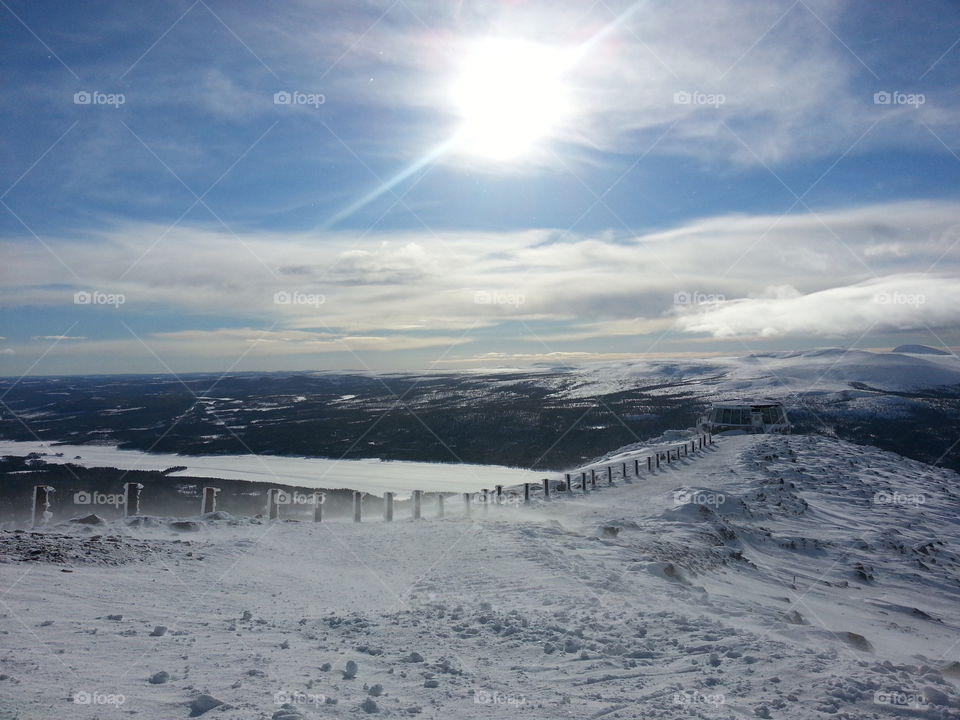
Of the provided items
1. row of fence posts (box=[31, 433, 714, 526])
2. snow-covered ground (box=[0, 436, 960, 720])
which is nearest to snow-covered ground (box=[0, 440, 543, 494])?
row of fence posts (box=[31, 433, 714, 526])

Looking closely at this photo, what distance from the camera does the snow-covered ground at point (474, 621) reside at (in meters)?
7.36

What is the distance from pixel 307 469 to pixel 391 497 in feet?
130

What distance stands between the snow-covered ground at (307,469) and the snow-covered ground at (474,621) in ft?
77.2

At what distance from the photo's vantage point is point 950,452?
212 feet

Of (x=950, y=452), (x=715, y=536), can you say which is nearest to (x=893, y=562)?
(x=715, y=536)

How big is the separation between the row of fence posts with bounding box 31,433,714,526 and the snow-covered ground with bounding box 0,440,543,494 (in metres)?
12.1

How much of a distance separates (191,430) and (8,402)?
7187 cm

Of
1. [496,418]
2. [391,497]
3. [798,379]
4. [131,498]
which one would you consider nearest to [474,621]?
[391,497]

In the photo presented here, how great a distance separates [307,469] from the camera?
56844 mm

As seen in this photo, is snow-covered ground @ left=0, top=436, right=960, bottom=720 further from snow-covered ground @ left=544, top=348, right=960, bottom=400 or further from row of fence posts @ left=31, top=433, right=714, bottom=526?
snow-covered ground @ left=544, top=348, right=960, bottom=400

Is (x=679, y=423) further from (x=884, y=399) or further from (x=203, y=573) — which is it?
(x=203, y=573)

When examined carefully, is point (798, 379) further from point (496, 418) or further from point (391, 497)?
point (391, 497)

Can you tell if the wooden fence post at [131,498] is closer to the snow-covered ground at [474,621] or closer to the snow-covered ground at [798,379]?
the snow-covered ground at [474,621]

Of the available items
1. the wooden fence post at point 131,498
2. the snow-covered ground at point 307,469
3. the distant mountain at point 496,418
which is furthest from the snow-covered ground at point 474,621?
the distant mountain at point 496,418
